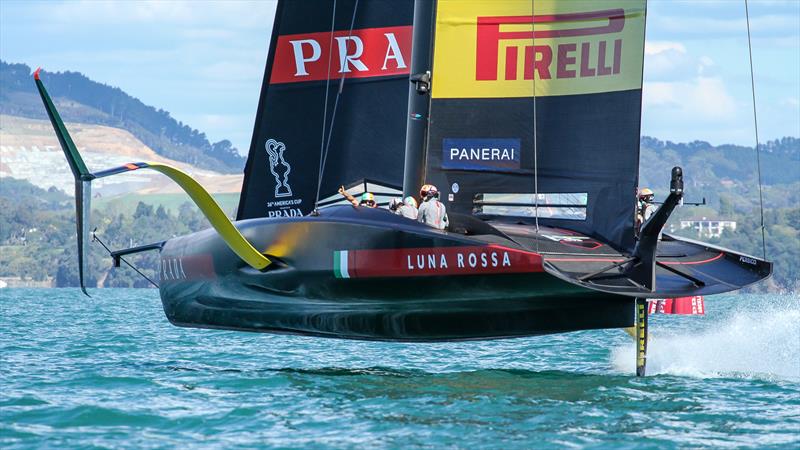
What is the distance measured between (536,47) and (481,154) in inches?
36.0

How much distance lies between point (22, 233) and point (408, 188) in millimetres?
117084

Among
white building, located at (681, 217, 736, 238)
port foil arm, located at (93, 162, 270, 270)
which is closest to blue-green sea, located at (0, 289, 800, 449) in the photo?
port foil arm, located at (93, 162, 270, 270)

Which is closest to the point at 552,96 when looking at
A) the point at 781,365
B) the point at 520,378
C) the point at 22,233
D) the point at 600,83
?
the point at 600,83

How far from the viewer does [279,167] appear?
536 inches

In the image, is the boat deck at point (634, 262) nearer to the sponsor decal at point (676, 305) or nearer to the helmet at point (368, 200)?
the helmet at point (368, 200)

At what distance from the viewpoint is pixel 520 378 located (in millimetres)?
10672

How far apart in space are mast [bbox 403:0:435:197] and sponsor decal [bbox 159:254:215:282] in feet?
5.85

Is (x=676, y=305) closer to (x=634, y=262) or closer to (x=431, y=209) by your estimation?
(x=634, y=262)

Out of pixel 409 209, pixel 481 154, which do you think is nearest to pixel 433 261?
pixel 409 209

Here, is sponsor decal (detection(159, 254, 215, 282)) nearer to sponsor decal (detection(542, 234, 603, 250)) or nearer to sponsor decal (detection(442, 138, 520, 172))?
sponsor decal (detection(442, 138, 520, 172))

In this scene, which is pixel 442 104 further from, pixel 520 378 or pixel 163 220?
pixel 163 220

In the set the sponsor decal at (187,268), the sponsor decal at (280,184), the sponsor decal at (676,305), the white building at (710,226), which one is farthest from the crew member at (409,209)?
the white building at (710,226)

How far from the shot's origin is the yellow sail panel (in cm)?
1041

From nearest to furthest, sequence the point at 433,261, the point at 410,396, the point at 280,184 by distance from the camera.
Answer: the point at 410,396
the point at 433,261
the point at 280,184
